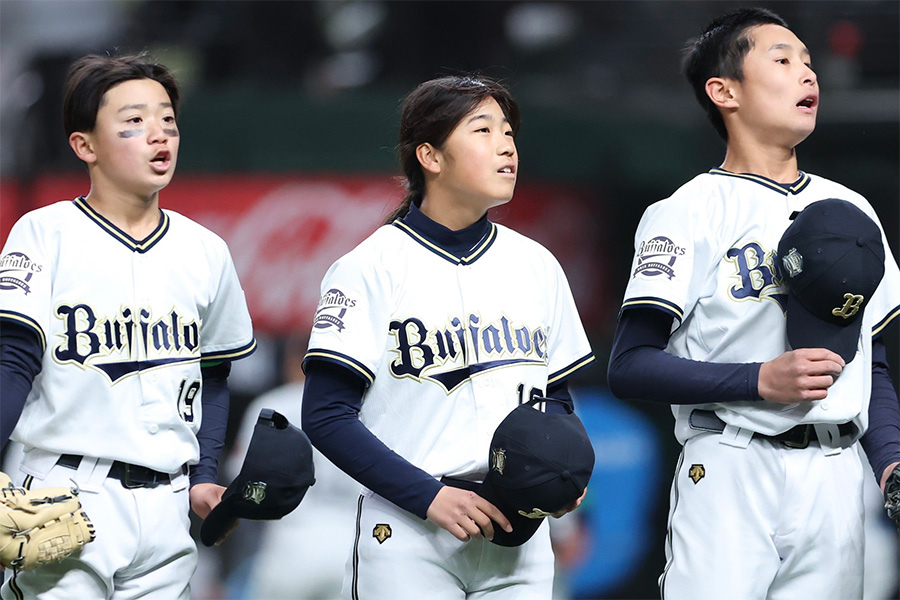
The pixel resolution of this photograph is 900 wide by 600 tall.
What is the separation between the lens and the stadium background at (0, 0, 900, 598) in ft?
16.9

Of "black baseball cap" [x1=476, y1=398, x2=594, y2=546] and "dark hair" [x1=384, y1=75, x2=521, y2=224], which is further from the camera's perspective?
"dark hair" [x1=384, y1=75, x2=521, y2=224]

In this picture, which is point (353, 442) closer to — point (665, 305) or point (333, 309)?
point (333, 309)

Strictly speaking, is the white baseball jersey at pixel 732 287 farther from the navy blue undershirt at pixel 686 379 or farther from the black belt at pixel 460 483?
the black belt at pixel 460 483

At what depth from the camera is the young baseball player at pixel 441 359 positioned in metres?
2.30

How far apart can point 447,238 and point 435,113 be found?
0.93 ft

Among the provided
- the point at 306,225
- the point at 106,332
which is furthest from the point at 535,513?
the point at 306,225

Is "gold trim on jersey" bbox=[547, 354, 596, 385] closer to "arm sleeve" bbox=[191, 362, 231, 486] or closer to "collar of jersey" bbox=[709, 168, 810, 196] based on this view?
"collar of jersey" bbox=[709, 168, 810, 196]

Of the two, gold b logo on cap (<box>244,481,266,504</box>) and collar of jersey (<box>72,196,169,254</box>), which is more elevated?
collar of jersey (<box>72,196,169,254</box>)

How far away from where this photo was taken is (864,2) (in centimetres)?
550

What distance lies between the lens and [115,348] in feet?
7.98

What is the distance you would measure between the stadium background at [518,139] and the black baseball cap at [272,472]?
9.23 ft

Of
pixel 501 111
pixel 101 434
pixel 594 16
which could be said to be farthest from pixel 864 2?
pixel 101 434

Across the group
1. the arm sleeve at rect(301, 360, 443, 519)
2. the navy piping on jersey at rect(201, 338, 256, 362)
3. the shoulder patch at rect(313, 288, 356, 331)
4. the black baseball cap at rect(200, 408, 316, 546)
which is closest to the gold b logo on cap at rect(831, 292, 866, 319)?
the arm sleeve at rect(301, 360, 443, 519)

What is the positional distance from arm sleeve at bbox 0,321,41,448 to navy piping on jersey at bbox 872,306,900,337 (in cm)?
185
